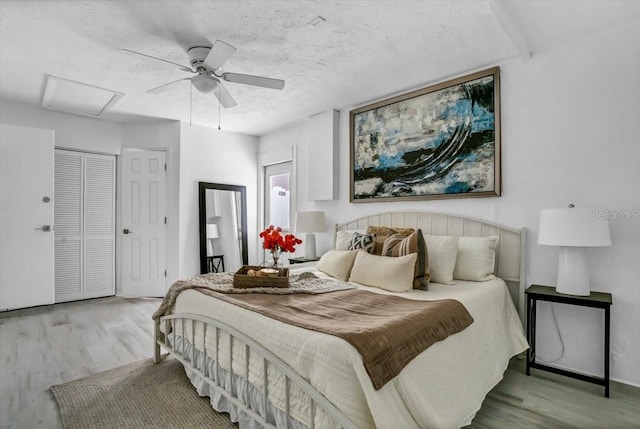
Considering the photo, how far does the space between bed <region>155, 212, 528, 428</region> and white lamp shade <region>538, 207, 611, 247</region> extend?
0.42m

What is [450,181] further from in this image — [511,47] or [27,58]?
[27,58]

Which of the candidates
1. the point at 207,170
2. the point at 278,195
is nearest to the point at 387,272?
the point at 278,195

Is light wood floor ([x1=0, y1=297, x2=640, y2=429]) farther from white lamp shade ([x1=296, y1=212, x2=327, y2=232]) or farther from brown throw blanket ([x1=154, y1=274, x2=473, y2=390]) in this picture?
white lamp shade ([x1=296, y1=212, x2=327, y2=232])

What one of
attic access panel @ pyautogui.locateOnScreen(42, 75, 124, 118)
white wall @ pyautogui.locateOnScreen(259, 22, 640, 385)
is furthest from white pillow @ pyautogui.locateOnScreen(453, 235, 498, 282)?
attic access panel @ pyautogui.locateOnScreen(42, 75, 124, 118)

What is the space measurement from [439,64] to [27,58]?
11.7 ft

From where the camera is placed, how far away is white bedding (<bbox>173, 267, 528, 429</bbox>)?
128cm

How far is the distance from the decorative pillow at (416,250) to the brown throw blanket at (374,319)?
0.46 metres

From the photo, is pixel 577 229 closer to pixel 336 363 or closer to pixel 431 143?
pixel 431 143

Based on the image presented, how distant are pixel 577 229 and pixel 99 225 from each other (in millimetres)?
5494

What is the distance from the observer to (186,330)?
2.35 meters

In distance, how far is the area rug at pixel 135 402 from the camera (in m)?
1.94

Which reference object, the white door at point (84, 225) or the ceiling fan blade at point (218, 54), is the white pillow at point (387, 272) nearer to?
the ceiling fan blade at point (218, 54)

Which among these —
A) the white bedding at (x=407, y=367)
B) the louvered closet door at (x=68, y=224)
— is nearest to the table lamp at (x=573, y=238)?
the white bedding at (x=407, y=367)

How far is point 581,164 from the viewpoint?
250 cm
